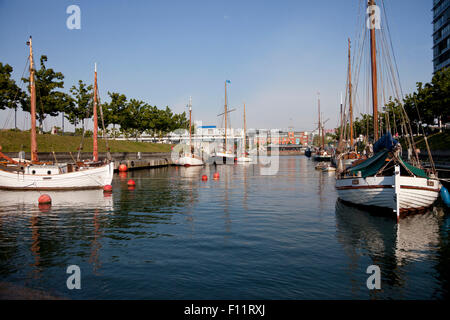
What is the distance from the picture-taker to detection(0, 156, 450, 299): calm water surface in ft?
32.1

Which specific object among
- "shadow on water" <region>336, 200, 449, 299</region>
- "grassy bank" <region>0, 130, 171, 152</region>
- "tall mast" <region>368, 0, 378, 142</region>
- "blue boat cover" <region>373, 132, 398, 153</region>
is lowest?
"shadow on water" <region>336, 200, 449, 299</region>

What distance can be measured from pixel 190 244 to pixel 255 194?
17.1m

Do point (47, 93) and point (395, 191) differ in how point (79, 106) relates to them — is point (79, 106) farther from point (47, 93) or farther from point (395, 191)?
point (395, 191)

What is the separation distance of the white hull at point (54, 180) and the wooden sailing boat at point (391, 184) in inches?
891

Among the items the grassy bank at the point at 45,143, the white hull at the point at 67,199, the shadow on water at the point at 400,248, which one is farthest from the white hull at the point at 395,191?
the grassy bank at the point at 45,143

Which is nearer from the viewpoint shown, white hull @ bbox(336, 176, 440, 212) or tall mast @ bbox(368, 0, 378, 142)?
white hull @ bbox(336, 176, 440, 212)

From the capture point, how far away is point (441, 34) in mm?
97312

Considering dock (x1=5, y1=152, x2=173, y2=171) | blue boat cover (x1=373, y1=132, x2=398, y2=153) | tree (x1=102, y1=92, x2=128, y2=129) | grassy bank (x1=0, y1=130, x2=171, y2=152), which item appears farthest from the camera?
tree (x1=102, y1=92, x2=128, y2=129)

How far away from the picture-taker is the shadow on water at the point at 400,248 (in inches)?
387

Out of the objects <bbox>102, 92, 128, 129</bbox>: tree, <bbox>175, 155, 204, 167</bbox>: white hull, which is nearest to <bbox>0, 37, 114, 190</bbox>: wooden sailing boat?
<bbox>175, 155, 204, 167</bbox>: white hull

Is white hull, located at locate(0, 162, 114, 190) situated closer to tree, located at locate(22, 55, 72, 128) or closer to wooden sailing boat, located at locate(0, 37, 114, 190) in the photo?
wooden sailing boat, located at locate(0, 37, 114, 190)

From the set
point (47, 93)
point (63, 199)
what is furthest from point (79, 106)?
point (63, 199)

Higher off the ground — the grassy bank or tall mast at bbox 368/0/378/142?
tall mast at bbox 368/0/378/142

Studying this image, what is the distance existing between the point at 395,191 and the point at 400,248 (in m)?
5.86
